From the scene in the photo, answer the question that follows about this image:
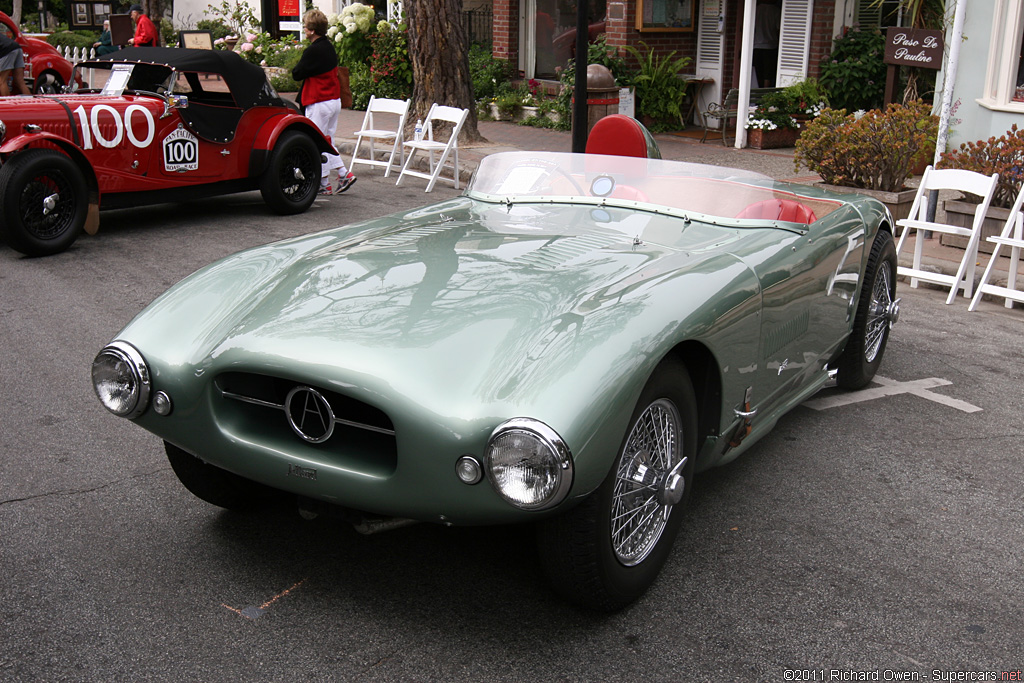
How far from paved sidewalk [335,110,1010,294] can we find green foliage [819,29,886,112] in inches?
39.2

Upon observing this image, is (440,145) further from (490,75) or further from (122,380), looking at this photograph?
(122,380)

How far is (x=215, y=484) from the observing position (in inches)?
138

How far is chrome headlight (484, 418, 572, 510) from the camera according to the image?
2.51 metres

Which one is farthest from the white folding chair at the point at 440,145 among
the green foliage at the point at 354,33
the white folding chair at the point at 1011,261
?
the green foliage at the point at 354,33

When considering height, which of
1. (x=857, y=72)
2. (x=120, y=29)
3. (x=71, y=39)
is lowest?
(x=857, y=72)

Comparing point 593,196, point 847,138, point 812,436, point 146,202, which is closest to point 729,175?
point 593,196

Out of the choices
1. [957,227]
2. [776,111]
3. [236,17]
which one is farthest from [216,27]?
[957,227]

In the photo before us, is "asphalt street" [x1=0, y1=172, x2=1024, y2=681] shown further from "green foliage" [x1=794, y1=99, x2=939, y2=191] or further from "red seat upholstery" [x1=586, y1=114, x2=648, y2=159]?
"green foliage" [x1=794, y1=99, x2=939, y2=191]

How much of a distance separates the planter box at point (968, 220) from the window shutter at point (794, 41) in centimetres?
611

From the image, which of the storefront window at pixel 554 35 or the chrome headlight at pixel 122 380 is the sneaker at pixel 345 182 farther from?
the chrome headlight at pixel 122 380

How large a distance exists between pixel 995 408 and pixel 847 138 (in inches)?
168

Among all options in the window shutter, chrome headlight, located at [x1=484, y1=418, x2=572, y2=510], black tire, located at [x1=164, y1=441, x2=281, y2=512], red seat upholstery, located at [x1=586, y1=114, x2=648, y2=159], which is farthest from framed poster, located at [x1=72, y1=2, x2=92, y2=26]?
chrome headlight, located at [x1=484, y1=418, x2=572, y2=510]

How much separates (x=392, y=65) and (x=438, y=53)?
4.53 m

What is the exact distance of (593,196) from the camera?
4.30m
